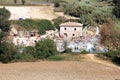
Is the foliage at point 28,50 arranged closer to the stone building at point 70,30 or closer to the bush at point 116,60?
the bush at point 116,60

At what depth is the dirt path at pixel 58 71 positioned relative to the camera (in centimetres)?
3212

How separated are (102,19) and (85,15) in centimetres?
225

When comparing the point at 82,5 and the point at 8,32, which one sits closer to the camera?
the point at 8,32

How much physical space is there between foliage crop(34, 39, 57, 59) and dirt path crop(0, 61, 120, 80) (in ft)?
3.49

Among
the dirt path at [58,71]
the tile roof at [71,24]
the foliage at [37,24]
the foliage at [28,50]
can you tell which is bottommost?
the dirt path at [58,71]

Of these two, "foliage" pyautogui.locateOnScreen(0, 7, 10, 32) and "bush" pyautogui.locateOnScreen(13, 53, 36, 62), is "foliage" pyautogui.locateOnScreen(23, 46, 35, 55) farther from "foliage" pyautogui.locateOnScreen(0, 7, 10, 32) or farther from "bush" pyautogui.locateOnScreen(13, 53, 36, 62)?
"foliage" pyautogui.locateOnScreen(0, 7, 10, 32)

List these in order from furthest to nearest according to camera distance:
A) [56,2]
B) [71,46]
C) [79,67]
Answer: [56,2] < [71,46] < [79,67]

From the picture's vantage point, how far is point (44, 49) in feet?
124

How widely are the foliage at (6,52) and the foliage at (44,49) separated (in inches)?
84.6

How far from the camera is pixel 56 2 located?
60.9m

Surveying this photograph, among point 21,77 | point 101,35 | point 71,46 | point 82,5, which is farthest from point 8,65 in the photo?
point 82,5

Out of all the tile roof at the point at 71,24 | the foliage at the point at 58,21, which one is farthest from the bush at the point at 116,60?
the foliage at the point at 58,21

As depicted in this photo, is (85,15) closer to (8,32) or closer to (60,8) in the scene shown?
(60,8)

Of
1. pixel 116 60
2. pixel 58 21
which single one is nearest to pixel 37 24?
pixel 58 21
